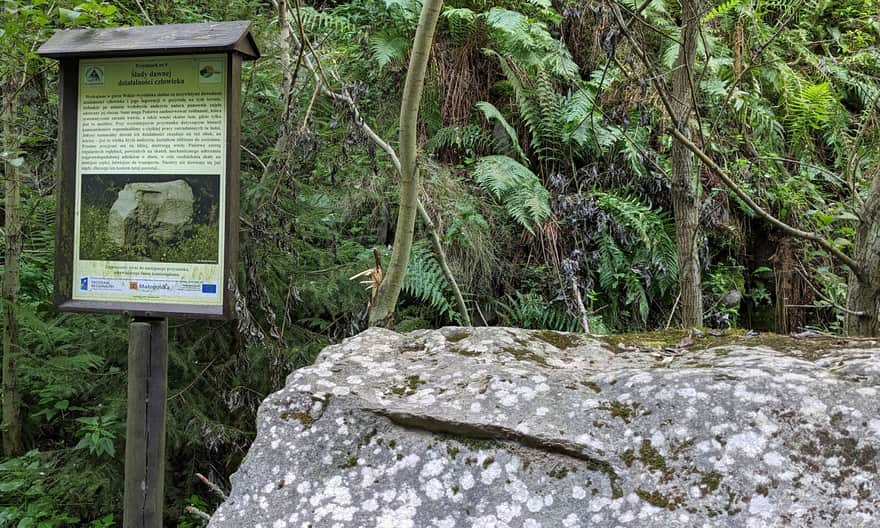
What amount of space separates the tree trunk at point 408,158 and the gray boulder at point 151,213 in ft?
3.26

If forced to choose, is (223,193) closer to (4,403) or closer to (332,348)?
(332,348)

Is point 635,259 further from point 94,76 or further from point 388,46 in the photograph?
point 94,76

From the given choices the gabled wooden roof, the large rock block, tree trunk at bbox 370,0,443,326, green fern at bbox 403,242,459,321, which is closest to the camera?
the large rock block

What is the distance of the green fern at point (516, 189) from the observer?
5.53 metres

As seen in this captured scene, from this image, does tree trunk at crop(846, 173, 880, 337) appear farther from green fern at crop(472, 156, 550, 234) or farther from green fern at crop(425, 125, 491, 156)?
green fern at crop(425, 125, 491, 156)

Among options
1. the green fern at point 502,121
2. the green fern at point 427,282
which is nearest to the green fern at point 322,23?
the green fern at point 502,121

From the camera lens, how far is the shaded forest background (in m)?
3.83

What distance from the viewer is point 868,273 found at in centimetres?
290

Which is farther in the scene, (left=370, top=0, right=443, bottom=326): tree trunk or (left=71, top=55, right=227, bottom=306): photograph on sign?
(left=370, top=0, right=443, bottom=326): tree trunk

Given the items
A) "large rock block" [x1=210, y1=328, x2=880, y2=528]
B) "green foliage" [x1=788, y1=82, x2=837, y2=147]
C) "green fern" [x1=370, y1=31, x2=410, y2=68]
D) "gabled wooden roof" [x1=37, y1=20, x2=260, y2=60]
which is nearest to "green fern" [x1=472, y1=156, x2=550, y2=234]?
"green fern" [x1=370, y1=31, x2=410, y2=68]

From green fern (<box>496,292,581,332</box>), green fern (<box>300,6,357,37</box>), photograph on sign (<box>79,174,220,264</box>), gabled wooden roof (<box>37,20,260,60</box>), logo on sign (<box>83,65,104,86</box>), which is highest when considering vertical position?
green fern (<box>300,6,357,37</box>)

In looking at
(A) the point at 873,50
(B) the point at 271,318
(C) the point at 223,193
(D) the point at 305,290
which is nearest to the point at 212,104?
(C) the point at 223,193

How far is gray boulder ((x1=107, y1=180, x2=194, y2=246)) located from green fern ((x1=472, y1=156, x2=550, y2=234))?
309 cm

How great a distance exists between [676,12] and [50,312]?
6630mm
